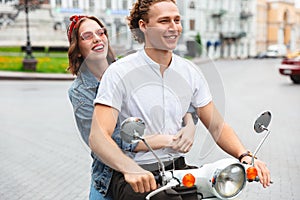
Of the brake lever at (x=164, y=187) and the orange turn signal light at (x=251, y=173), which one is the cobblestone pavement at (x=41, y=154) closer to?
the brake lever at (x=164, y=187)

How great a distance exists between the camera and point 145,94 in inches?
81.7

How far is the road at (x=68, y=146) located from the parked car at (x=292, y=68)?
201 inches

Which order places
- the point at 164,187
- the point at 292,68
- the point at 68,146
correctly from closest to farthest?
the point at 164,187 < the point at 68,146 < the point at 292,68

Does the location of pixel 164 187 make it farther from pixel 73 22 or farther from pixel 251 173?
pixel 73 22

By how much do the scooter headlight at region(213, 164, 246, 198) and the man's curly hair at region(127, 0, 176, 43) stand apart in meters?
0.69

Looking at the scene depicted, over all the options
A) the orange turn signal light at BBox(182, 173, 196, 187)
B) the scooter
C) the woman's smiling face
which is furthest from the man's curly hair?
the orange turn signal light at BBox(182, 173, 196, 187)

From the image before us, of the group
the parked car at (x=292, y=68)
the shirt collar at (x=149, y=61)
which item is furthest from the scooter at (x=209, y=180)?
the parked car at (x=292, y=68)

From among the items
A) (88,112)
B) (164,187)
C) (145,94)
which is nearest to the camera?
(164,187)

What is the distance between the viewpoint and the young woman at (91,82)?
7.00 ft

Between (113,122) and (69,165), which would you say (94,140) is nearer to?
(113,122)

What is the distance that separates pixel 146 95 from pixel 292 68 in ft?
56.2

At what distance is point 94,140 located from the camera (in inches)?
80.7

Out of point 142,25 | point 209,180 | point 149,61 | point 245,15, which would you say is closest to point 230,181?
point 209,180

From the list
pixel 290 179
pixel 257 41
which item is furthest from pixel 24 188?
pixel 257 41
